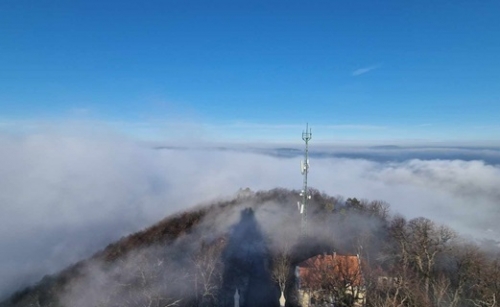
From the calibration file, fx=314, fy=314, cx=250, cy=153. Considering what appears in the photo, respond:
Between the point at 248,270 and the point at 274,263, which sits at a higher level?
the point at 274,263

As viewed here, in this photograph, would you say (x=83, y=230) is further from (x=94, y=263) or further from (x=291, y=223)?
(x=291, y=223)

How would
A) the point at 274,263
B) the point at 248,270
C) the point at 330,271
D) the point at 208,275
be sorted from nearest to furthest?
the point at 330,271, the point at 208,275, the point at 274,263, the point at 248,270

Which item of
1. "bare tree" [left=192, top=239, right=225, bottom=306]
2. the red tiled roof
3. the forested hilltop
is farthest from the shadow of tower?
the red tiled roof

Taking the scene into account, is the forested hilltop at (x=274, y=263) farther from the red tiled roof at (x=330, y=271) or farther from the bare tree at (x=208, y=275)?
the red tiled roof at (x=330, y=271)

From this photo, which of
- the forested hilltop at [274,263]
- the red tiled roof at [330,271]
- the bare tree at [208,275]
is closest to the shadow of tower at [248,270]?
the forested hilltop at [274,263]

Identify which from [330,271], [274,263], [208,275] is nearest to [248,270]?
[274,263]

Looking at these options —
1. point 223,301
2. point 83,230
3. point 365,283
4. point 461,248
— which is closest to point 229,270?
point 223,301

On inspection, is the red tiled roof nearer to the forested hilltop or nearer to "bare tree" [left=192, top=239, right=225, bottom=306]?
the forested hilltop

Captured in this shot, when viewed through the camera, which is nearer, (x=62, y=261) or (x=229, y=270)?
(x=229, y=270)

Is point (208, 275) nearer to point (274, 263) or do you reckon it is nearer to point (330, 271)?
point (274, 263)
